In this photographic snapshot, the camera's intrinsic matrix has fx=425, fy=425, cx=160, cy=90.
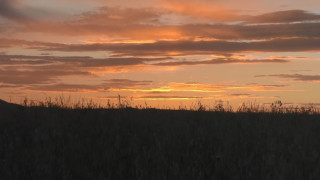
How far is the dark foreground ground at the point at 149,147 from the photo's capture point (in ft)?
24.0

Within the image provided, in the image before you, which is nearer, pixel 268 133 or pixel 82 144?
pixel 82 144

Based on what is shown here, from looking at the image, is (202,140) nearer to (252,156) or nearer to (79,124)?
(252,156)

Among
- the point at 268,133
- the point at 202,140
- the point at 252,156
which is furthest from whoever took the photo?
the point at 268,133

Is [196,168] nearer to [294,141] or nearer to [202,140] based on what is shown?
[202,140]

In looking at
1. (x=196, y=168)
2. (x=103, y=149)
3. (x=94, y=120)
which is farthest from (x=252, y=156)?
(x=94, y=120)

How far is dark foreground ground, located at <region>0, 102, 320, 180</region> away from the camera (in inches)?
288

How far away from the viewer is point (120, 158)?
7.89m

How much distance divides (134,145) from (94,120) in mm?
2357

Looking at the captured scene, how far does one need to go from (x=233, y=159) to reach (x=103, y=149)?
250cm

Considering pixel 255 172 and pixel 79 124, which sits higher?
pixel 79 124

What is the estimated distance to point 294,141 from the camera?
9.10 meters

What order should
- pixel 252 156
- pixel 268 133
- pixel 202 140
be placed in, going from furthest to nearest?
pixel 268 133
pixel 202 140
pixel 252 156

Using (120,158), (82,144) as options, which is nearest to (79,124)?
(82,144)

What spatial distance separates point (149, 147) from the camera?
27.8 feet
